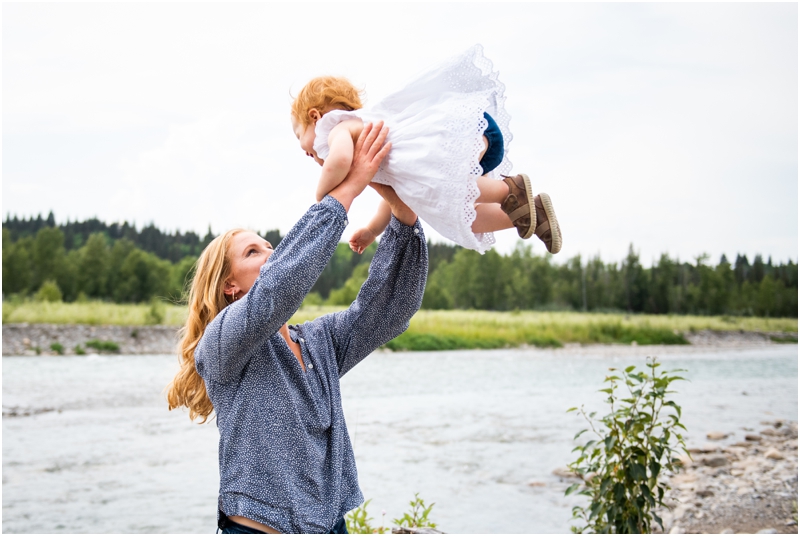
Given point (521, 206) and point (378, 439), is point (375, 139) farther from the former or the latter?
point (378, 439)

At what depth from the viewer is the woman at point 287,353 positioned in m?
1.38

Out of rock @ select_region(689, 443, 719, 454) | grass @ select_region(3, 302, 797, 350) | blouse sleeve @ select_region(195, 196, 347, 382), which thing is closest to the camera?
blouse sleeve @ select_region(195, 196, 347, 382)

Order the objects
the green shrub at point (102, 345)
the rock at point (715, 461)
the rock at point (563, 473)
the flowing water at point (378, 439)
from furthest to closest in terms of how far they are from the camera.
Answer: the green shrub at point (102, 345)
the rock at point (715, 461)
the rock at point (563, 473)
the flowing water at point (378, 439)

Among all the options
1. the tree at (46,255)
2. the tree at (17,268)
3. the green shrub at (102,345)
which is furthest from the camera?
the tree at (46,255)

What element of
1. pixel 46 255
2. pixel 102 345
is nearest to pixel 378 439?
pixel 102 345

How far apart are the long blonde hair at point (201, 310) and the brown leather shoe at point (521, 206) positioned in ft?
2.40

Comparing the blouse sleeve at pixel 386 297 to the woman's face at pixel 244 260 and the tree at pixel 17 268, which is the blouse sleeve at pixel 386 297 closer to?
the woman's face at pixel 244 260

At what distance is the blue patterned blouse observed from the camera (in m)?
1.36

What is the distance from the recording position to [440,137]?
166cm

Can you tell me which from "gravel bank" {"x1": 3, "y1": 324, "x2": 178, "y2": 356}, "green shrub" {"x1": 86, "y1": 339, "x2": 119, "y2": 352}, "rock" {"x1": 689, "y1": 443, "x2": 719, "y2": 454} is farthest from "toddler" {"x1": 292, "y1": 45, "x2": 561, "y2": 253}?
"green shrub" {"x1": 86, "y1": 339, "x2": 119, "y2": 352}

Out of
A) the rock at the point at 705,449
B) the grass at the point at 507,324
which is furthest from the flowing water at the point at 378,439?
the grass at the point at 507,324

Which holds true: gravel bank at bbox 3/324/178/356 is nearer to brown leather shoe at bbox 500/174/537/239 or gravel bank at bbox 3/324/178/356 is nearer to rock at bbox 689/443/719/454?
rock at bbox 689/443/719/454

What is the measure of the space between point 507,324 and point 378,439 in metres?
20.8

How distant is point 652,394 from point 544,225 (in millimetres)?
1954
